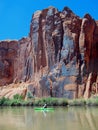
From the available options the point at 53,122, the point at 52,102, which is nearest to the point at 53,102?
the point at 52,102

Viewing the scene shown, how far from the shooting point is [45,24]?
70.7 metres

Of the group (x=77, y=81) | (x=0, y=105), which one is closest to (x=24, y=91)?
(x=0, y=105)

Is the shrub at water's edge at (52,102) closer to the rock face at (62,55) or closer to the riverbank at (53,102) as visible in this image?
the riverbank at (53,102)

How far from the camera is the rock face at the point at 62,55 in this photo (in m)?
61.8

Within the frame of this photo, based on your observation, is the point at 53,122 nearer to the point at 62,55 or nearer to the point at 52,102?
the point at 52,102

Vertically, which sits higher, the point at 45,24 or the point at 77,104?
the point at 45,24

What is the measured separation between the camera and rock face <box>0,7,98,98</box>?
61.8 meters

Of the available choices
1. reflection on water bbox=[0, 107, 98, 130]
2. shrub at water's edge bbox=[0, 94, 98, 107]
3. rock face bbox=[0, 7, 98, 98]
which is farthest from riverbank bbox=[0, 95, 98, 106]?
reflection on water bbox=[0, 107, 98, 130]

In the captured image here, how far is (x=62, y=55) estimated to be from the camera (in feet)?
214

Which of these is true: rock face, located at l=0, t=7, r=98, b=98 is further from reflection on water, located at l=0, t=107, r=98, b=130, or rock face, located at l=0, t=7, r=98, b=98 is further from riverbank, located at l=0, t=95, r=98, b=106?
reflection on water, located at l=0, t=107, r=98, b=130

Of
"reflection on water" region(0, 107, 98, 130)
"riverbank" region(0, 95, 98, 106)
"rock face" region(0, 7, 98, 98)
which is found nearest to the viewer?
"reflection on water" region(0, 107, 98, 130)

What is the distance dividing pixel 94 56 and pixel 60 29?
901 centimetres

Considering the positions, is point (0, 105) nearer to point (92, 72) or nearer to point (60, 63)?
point (60, 63)

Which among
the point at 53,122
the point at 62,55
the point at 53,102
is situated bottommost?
the point at 53,122
